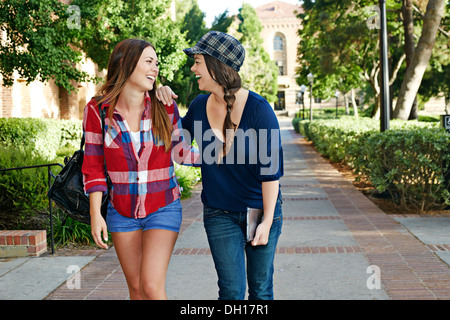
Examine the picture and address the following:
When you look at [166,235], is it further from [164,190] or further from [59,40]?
[59,40]

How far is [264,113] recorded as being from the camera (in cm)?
253

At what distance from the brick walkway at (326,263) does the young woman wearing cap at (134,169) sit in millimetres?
1609

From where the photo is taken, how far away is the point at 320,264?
16.3 feet

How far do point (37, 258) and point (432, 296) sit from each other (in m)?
3.93

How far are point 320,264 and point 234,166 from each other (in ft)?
8.92

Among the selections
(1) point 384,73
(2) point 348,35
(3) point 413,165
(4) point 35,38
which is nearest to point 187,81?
(2) point 348,35

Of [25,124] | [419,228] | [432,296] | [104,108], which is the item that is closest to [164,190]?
[104,108]

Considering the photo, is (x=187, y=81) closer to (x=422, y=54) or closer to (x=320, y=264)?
(x=422, y=54)

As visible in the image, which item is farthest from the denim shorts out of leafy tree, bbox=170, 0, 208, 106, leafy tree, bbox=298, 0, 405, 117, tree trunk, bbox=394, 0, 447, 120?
leafy tree, bbox=170, 0, 208, 106

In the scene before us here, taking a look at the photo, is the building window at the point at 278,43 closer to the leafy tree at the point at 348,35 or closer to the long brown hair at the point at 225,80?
the leafy tree at the point at 348,35

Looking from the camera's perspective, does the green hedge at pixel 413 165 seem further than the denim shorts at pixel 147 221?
Yes

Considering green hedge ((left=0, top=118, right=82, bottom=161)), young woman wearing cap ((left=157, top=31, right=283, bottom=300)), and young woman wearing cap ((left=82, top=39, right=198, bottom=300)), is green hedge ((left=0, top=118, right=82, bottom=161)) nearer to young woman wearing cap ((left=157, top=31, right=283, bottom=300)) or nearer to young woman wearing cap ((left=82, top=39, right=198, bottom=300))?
young woman wearing cap ((left=82, top=39, right=198, bottom=300))

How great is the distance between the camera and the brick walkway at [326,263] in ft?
13.7

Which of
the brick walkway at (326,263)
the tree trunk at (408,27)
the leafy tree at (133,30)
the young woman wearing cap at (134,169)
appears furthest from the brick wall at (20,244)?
the tree trunk at (408,27)
